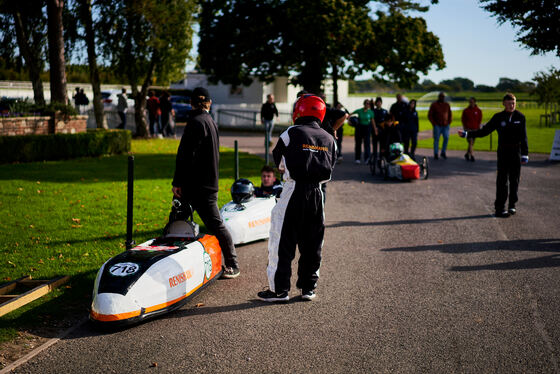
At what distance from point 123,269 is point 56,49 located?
654 inches

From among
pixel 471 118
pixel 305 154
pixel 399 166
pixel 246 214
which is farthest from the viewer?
pixel 471 118

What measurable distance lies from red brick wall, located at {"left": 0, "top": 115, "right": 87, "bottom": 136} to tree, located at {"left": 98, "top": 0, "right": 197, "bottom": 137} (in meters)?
5.71

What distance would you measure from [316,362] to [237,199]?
411 centimetres

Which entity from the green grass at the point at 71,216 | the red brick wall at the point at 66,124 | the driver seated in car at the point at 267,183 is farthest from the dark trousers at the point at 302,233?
the red brick wall at the point at 66,124

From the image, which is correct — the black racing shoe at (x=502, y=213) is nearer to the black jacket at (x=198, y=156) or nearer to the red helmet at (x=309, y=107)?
the red helmet at (x=309, y=107)

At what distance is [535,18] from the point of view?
19125 millimetres

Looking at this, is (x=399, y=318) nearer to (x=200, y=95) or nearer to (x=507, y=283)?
(x=507, y=283)

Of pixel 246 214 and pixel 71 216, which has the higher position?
pixel 246 214

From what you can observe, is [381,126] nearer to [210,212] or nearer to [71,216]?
[71,216]

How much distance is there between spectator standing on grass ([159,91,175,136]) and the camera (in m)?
24.5

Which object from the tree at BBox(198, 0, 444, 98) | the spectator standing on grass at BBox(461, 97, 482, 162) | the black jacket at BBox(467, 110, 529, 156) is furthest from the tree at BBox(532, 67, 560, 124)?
the black jacket at BBox(467, 110, 529, 156)

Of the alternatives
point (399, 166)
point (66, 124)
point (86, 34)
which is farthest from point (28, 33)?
point (399, 166)

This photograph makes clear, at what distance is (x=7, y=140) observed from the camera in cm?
1579

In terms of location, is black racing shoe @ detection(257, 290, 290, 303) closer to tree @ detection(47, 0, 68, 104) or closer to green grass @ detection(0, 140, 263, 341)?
green grass @ detection(0, 140, 263, 341)
